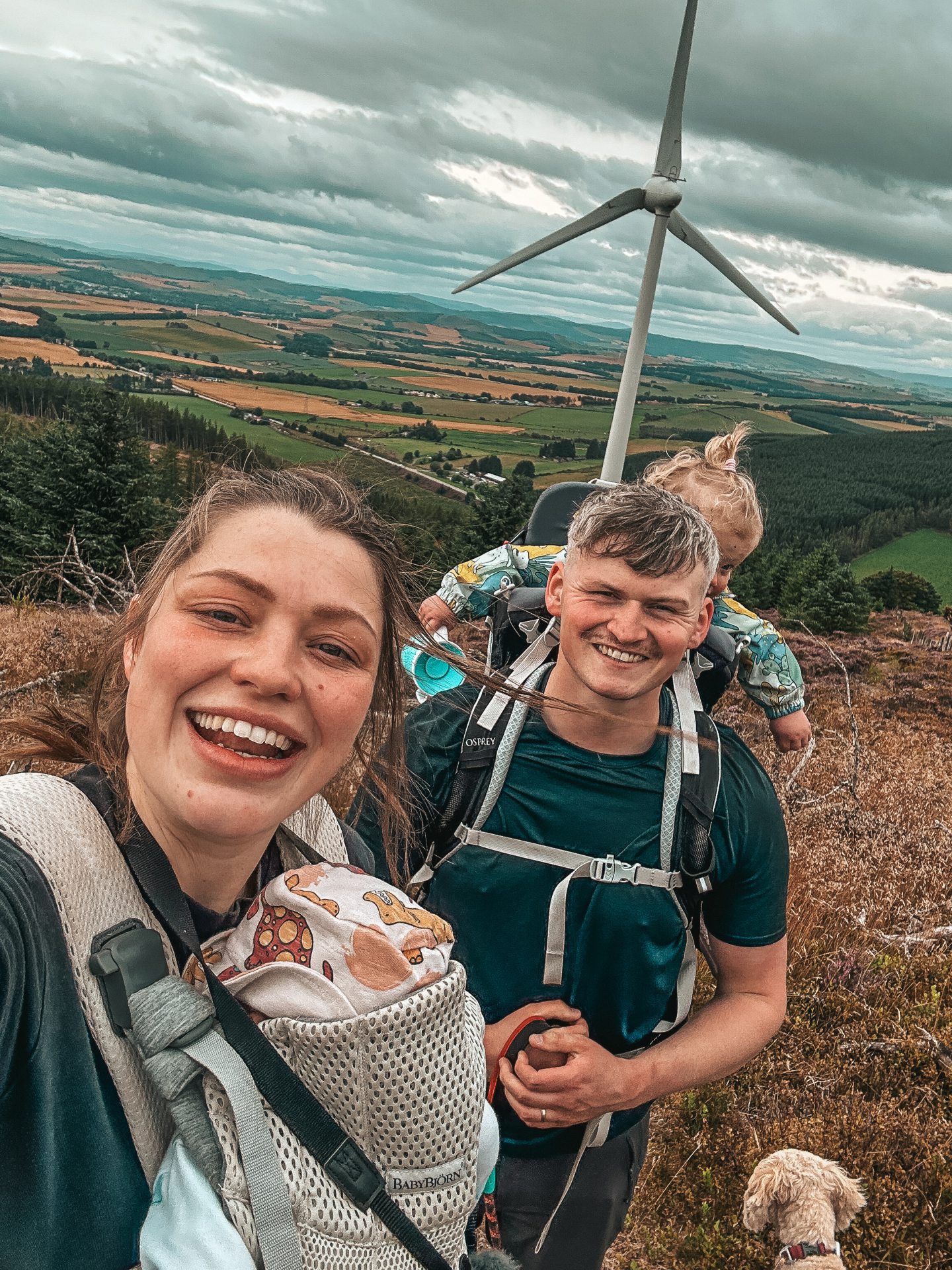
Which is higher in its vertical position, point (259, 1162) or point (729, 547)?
point (729, 547)

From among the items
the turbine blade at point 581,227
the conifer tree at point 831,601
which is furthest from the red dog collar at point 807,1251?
the conifer tree at point 831,601

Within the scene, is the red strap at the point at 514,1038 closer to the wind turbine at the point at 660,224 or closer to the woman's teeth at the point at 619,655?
the woman's teeth at the point at 619,655

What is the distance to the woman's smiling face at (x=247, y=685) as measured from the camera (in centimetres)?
132

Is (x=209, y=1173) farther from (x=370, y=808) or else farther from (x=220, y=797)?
(x=370, y=808)

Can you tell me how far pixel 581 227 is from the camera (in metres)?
13.7


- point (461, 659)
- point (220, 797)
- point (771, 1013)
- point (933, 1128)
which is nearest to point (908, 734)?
point (933, 1128)

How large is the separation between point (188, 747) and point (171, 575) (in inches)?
15.3

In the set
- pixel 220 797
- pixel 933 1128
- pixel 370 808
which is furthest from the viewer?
pixel 933 1128

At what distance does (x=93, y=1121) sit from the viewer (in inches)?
39.6

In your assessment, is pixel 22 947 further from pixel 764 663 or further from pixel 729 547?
pixel 729 547

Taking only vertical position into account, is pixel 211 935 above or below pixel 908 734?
above

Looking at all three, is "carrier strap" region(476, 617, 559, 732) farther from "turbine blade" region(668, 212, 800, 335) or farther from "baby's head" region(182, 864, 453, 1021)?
Result: "turbine blade" region(668, 212, 800, 335)

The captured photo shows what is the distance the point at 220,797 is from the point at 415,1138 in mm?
569

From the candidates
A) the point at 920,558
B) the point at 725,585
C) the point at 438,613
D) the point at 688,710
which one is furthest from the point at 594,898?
the point at 920,558
